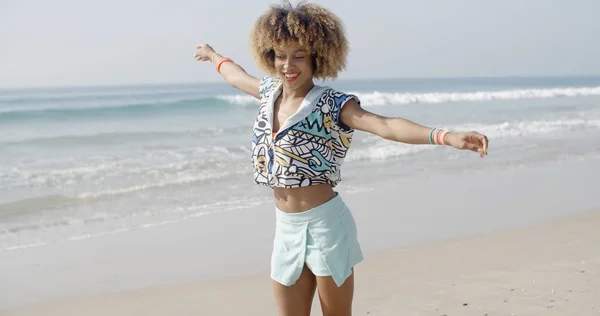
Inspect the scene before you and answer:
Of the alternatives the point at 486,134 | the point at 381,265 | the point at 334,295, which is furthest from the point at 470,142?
the point at 486,134

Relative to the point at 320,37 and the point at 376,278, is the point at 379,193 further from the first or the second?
the point at 320,37

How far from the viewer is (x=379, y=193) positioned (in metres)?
8.95

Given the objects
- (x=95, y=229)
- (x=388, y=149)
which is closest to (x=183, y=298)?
(x=95, y=229)

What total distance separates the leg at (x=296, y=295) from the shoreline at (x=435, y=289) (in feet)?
5.50

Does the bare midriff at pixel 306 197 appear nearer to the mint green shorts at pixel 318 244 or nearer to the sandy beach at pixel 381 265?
the mint green shorts at pixel 318 244

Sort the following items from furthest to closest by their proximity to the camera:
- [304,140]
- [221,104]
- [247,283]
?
1. [221,104]
2. [247,283]
3. [304,140]

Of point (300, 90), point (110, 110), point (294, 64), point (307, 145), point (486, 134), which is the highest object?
point (294, 64)

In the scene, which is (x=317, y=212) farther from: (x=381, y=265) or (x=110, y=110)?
(x=110, y=110)

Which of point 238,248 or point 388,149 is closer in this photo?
point 238,248

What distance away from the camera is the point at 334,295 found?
10.0 feet

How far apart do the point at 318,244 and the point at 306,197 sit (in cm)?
21

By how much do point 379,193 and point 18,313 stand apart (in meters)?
5.04

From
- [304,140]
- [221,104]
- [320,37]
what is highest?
[320,37]

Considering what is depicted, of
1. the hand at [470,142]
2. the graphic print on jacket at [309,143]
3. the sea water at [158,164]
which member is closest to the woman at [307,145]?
the graphic print on jacket at [309,143]
